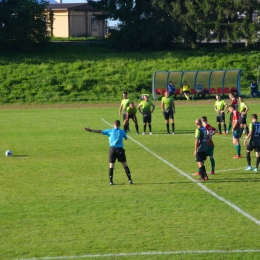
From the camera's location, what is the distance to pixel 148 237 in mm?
12359

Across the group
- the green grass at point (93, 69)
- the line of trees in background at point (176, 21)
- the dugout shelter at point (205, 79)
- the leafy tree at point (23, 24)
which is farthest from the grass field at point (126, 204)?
the leafy tree at point (23, 24)

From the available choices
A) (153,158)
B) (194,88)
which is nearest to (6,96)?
(194,88)

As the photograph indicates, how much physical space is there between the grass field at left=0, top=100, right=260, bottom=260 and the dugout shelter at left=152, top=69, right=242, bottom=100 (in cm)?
2149

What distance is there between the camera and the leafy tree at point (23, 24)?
62.2 metres

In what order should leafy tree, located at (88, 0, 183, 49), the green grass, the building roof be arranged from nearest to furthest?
the green grass
leafy tree, located at (88, 0, 183, 49)
the building roof

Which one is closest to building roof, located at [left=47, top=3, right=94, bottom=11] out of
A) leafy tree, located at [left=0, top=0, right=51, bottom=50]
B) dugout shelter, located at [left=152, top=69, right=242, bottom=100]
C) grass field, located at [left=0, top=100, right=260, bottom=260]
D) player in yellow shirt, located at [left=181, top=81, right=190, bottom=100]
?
leafy tree, located at [left=0, top=0, right=51, bottom=50]

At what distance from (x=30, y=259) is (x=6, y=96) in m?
38.2

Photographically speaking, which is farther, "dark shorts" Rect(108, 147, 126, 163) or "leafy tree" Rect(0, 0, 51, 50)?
"leafy tree" Rect(0, 0, 51, 50)

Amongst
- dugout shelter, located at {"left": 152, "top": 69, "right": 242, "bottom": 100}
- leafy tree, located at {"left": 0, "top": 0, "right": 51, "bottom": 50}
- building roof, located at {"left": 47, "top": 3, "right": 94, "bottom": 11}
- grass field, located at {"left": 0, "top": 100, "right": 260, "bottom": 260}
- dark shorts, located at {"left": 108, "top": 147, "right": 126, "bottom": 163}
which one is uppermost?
building roof, located at {"left": 47, "top": 3, "right": 94, "bottom": 11}

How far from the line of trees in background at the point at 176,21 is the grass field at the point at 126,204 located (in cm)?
3698

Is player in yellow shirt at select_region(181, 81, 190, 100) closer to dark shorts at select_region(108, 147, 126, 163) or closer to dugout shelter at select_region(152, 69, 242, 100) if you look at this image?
dugout shelter at select_region(152, 69, 242, 100)

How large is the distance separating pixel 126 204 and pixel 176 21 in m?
49.5

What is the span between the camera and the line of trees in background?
61.3m

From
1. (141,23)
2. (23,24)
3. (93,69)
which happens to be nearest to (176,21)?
(141,23)
